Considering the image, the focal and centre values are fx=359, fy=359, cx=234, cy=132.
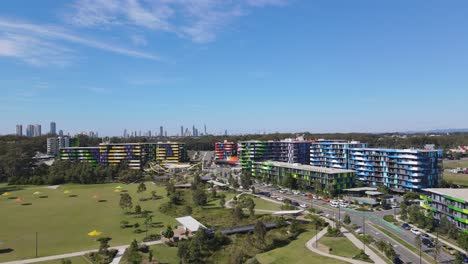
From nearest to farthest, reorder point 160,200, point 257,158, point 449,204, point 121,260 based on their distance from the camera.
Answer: point 121,260 → point 449,204 → point 160,200 → point 257,158

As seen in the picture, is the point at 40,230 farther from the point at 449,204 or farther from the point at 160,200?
the point at 449,204

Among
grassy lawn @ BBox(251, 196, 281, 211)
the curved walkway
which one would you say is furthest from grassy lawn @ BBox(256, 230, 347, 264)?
grassy lawn @ BBox(251, 196, 281, 211)

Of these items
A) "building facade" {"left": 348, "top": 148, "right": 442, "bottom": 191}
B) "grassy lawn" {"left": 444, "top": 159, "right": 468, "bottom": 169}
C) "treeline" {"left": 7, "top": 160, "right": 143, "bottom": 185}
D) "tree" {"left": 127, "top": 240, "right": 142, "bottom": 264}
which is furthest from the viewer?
"grassy lawn" {"left": 444, "top": 159, "right": 468, "bottom": 169}

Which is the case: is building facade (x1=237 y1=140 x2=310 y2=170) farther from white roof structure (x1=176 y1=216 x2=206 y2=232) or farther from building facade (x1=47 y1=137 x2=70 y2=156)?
building facade (x1=47 y1=137 x2=70 y2=156)

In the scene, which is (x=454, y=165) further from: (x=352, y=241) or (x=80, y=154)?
(x=80, y=154)

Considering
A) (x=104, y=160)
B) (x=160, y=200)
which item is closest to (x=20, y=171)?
(x=104, y=160)

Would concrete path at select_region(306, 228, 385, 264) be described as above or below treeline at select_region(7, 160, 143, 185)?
below
